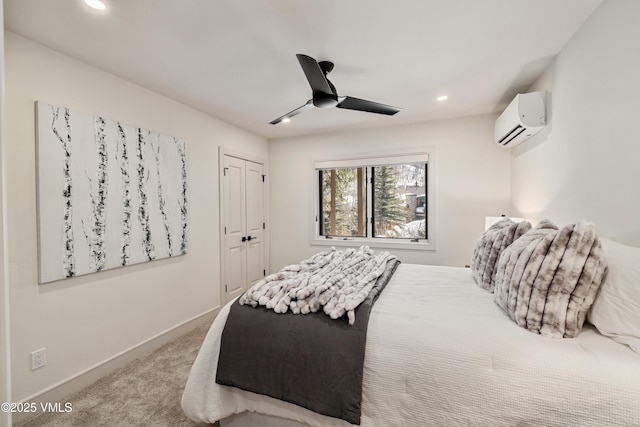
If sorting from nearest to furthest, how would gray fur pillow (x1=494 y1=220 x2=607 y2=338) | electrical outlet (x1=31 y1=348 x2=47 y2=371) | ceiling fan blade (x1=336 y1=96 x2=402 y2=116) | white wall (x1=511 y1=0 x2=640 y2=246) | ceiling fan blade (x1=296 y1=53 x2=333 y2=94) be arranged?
1. gray fur pillow (x1=494 y1=220 x2=607 y2=338)
2. white wall (x1=511 y1=0 x2=640 y2=246)
3. ceiling fan blade (x1=296 y1=53 x2=333 y2=94)
4. electrical outlet (x1=31 y1=348 x2=47 y2=371)
5. ceiling fan blade (x1=336 y1=96 x2=402 y2=116)

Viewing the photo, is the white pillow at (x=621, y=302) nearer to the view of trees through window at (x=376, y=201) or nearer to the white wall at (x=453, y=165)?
the white wall at (x=453, y=165)

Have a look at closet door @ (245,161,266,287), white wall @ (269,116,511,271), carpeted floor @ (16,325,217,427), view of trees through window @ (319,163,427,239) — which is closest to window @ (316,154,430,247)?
view of trees through window @ (319,163,427,239)

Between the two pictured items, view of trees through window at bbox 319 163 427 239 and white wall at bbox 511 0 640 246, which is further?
view of trees through window at bbox 319 163 427 239

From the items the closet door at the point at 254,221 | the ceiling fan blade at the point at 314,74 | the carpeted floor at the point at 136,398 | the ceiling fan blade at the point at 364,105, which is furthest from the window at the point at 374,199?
the carpeted floor at the point at 136,398

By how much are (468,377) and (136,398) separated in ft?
7.19

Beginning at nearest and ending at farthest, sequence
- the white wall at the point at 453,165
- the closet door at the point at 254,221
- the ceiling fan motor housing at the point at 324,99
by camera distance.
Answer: the ceiling fan motor housing at the point at 324,99 < the white wall at the point at 453,165 < the closet door at the point at 254,221

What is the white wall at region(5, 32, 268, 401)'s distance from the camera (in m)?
1.72

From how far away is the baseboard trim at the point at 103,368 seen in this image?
1.83 meters

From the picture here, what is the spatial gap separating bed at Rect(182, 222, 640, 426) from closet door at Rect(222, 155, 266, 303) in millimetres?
2163

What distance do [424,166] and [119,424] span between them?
3.93m

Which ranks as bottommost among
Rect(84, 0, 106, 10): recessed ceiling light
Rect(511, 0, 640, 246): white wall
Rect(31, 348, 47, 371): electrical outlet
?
Rect(31, 348, 47, 371): electrical outlet

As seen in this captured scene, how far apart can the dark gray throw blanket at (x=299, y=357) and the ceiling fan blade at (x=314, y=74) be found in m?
1.49

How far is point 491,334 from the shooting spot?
1213 millimetres

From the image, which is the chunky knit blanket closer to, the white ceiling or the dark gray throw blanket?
the dark gray throw blanket
